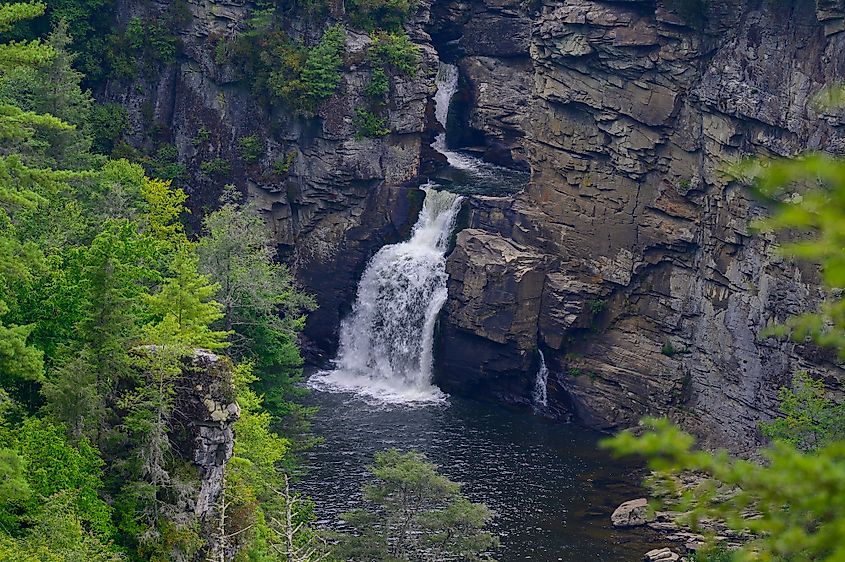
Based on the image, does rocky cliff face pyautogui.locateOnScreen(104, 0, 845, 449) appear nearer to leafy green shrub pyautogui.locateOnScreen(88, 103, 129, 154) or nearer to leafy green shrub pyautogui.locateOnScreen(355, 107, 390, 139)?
leafy green shrub pyautogui.locateOnScreen(355, 107, 390, 139)

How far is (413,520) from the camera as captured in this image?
33344 millimetres

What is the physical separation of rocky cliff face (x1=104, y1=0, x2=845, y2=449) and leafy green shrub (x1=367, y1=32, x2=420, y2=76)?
1.87 feet

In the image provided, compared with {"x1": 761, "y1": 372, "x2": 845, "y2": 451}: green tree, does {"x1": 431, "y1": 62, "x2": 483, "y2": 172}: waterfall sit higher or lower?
higher

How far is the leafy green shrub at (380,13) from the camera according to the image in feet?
190

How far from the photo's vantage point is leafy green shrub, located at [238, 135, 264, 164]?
2333 inches

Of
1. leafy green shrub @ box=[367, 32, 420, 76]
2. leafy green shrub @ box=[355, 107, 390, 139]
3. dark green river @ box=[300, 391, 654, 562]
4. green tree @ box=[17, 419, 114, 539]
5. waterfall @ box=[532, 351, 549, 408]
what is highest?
leafy green shrub @ box=[367, 32, 420, 76]

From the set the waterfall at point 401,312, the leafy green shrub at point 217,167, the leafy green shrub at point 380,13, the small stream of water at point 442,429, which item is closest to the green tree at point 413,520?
the small stream of water at point 442,429

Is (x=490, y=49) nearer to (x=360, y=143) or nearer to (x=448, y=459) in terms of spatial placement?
(x=360, y=143)

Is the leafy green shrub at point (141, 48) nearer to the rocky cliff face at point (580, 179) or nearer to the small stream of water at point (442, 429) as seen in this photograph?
the rocky cliff face at point (580, 179)

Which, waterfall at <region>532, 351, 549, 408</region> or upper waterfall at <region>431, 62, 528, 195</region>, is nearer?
waterfall at <region>532, 351, 549, 408</region>

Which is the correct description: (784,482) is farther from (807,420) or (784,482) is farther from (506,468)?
(506,468)

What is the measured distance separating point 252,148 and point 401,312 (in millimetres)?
11630

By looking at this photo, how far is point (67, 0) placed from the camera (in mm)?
60000

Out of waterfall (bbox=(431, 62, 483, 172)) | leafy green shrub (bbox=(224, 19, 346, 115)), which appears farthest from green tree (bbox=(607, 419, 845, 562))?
waterfall (bbox=(431, 62, 483, 172))
